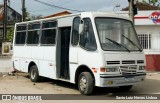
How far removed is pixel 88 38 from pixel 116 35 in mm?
966

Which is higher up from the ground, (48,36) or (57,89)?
(48,36)

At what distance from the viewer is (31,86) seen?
14617 mm

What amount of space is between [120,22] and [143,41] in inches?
498

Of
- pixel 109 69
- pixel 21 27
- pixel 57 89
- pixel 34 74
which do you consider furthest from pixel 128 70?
pixel 21 27

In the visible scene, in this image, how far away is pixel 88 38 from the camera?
1210 centimetres

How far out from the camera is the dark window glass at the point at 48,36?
14.4m

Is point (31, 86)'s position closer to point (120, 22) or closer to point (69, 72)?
point (69, 72)

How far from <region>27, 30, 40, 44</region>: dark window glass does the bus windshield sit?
4549mm

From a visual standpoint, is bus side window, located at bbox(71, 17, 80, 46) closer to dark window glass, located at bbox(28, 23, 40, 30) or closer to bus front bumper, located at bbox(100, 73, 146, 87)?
bus front bumper, located at bbox(100, 73, 146, 87)

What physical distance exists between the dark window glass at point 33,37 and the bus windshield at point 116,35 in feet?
14.9

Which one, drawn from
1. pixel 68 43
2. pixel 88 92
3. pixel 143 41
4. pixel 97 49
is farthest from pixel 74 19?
pixel 143 41

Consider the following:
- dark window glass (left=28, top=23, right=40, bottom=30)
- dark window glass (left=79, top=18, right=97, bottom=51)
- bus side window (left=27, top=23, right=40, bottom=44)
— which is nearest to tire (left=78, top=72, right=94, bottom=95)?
dark window glass (left=79, top=18, right=97, bottom=51)

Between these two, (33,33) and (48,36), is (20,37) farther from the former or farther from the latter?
(48,36)

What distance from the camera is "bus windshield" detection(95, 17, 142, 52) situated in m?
11.9
